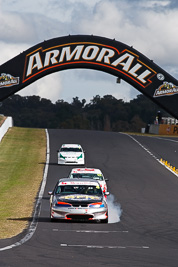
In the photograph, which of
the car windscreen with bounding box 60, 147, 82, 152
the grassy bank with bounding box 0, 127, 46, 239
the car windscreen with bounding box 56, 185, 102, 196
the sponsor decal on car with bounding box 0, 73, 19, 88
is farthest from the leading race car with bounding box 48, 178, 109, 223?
the car windscreen with bounding box 60, 147, 82, 152

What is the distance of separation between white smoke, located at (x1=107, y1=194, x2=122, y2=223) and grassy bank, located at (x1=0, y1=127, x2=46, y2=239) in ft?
9.43

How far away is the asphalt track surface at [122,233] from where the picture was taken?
13.6 meters

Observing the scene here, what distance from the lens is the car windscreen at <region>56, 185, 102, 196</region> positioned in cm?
2172

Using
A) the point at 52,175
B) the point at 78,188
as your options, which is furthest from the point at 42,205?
the point at 52,175

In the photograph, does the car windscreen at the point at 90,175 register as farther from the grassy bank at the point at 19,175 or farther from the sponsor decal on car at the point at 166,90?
the sponsor decal on car at the point at 166,90

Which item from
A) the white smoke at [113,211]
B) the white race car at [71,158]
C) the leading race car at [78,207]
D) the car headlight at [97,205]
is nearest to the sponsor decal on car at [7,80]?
the leading race car at [78,207]

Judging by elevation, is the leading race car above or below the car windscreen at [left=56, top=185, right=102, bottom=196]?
below

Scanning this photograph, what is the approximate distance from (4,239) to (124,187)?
1773 cm

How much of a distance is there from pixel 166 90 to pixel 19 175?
17445 millimetres

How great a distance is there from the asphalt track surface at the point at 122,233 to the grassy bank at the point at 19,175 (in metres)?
0.72

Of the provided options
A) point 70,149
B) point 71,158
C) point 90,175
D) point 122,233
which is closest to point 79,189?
point 122,233

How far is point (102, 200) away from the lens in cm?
2106

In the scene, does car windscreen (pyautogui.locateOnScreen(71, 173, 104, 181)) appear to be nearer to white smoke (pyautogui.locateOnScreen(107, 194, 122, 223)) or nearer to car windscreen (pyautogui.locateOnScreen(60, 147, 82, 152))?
white smoke (pyautogui.locateOnScreen(107, 194, 122, 223))

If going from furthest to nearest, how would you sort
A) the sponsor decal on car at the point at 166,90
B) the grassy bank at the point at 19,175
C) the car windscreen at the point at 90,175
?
the car windscreen at the point at 90,175 → the sponsor decal on car at the point at 166,90 → the grassy bank at the point at 19,175
